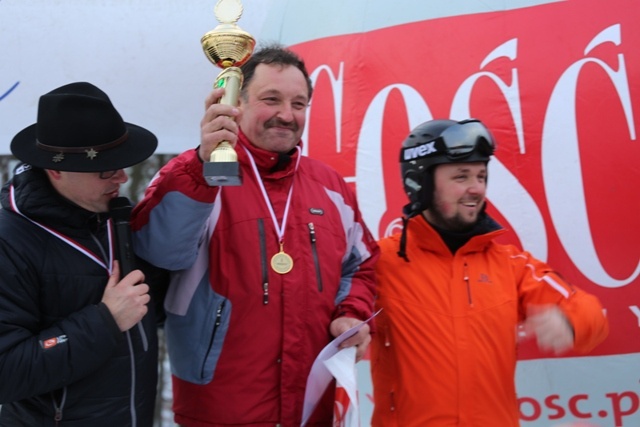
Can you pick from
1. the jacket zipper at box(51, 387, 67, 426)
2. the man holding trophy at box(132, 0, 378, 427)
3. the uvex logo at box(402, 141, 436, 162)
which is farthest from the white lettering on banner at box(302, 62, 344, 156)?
the jacket zipper at box(51, 387, 67, 426)

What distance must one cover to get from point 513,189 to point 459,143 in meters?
0.94

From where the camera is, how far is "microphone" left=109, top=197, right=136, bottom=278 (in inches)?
88.0

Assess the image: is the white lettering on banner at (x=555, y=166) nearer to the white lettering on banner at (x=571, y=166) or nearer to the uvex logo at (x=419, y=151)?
the white lettering on banner at (x=571, y=166)

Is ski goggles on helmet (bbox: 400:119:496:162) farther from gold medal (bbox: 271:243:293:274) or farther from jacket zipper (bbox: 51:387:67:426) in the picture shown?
jacket zipper (bbox: 51:387:67:426)

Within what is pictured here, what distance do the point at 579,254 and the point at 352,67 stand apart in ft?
4.75

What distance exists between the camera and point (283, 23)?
4277 millimetres

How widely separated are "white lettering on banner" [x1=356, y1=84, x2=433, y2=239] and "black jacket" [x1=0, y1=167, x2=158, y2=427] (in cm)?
176

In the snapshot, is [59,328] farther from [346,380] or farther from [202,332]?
[346,380]

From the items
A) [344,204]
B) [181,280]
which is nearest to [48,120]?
[181,280]

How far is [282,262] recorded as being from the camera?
2.45 m

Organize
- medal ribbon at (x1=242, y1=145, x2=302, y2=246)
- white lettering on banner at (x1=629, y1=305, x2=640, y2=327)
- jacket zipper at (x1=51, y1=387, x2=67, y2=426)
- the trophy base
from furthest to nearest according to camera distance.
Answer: white lettering on banner at (x1=629, y1=305, x2=640, y2=327) < medal ribbon at (x1=242, y1=145, x2=302, y2=246) < jacket zipper at (x1=51, y1=387, x2=67, y2=426) < the trophy base

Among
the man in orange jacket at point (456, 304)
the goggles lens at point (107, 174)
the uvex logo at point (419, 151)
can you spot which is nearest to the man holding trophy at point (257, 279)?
the goggles lens at point (107, 174)

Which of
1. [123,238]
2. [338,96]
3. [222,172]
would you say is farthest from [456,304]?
[338,96]

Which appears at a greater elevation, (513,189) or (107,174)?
(513,189)
